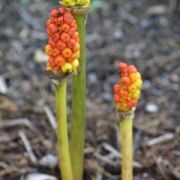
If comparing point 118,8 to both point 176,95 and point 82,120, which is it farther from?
point 82,120

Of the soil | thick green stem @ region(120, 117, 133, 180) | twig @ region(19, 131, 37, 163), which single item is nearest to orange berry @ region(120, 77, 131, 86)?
thick green stem @ region(120, 117, 133, 180)

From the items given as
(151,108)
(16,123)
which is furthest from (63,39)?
(151,108)

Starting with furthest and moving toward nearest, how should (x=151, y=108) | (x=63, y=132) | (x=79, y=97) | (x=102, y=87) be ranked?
1. (x=102, y=87)
2. (x=151, y=108)
3. (x=79, y=97)
4. (x=63, y=132)

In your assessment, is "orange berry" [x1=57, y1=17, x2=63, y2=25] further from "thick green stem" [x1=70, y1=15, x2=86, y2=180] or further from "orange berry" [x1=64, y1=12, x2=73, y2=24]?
"thick green stem" [x1=70, y1=15, x2=86, y2=180]

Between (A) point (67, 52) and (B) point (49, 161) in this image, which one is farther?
(B) point (49, 161)

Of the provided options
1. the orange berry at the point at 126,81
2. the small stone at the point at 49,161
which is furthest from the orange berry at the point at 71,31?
the small stone at the point at 49,161

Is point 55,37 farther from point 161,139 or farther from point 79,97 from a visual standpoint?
point 161,139

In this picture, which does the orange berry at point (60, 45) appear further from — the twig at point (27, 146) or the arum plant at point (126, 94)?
the twig at point (27, 146)
